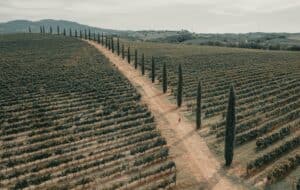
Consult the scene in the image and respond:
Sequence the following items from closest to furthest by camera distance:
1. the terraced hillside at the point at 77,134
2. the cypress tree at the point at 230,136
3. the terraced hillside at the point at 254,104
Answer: the terraced hillside at the point at 77,134 → the terraced hillside at the point at 254,104 → the cypress tree at the point at 230,136

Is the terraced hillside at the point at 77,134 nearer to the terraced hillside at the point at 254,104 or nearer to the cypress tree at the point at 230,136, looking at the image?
the cypress tree at the point at 230,136

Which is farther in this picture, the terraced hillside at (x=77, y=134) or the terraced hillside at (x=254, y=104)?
the terraced hillside at (x=254, y=104)

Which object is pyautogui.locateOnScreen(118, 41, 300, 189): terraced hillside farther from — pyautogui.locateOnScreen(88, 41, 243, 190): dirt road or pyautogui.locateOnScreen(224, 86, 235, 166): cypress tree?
pyautogui.locateOnScreen(88, 41, 243, 190): dirt road

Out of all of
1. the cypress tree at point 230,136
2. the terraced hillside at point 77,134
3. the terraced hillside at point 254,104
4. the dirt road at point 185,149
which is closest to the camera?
the terraced hillside at point 77,134

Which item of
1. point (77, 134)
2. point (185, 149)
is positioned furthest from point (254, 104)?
point (77, 134)

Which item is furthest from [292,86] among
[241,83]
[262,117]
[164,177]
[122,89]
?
[164,177]

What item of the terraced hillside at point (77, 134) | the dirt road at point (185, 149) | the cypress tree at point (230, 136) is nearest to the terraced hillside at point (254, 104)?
the cypress tree at point (230, 136)

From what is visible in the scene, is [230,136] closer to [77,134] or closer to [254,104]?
[77,134]
